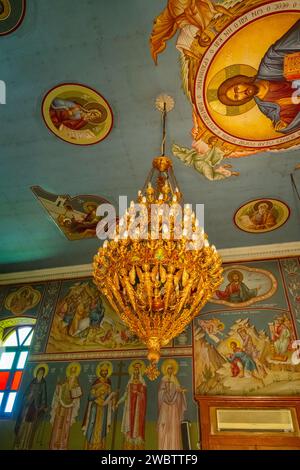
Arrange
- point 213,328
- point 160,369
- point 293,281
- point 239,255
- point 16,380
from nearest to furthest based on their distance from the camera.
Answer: point 160,369, point 213,328, point 293,281, point 16,380, point 239,255

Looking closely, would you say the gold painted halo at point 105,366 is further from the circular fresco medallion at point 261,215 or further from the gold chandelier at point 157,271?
the circular fresco medallion at point 261,215

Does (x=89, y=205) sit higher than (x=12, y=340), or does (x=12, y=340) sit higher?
(x=89, y=205)

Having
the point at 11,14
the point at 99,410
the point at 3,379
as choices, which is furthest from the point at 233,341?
the point at 11,14

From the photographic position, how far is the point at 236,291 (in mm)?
8227

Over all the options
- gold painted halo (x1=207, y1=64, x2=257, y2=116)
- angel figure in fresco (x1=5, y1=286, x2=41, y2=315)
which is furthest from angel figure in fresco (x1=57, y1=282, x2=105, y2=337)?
gold painted halo (x1=207, y1=64, x2=257, y2=116)

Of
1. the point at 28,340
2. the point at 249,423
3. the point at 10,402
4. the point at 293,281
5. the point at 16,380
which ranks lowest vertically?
the point at 249,423

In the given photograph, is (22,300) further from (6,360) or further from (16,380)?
(16,380)

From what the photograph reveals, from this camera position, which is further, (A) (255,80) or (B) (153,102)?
(B) (153,102)

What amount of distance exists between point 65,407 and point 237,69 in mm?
8081

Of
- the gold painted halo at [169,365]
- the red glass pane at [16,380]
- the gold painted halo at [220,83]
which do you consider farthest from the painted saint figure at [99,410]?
the gold painted halo at [220,83]

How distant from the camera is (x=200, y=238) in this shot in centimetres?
455

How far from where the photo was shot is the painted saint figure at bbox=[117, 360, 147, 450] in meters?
6.71
